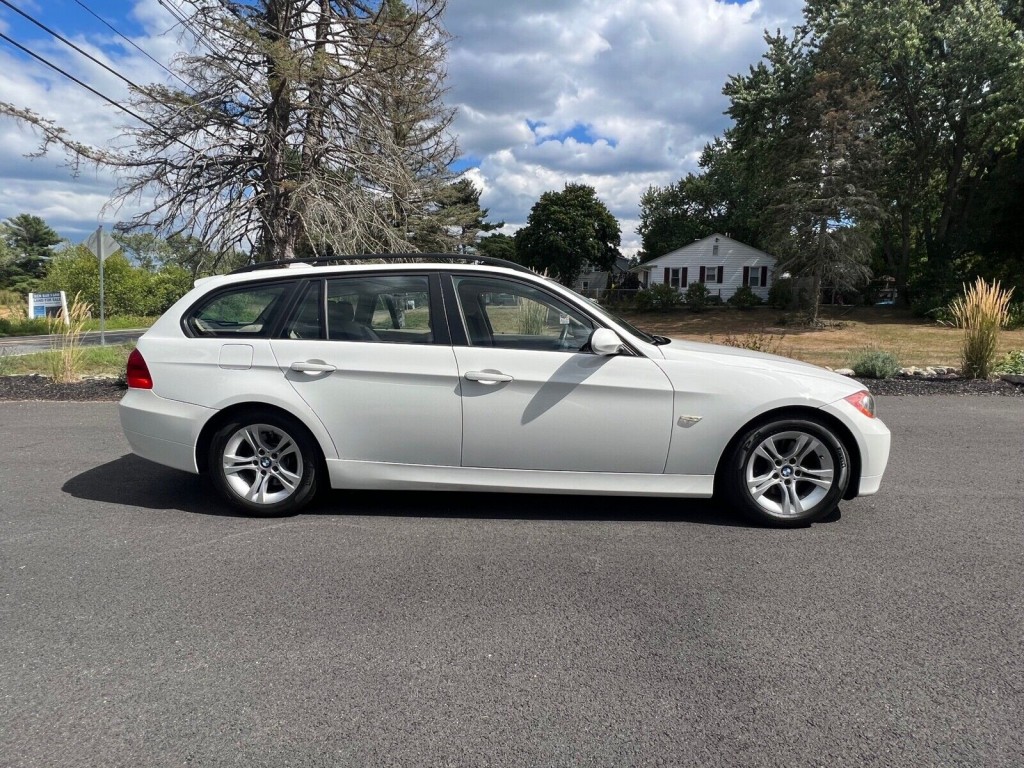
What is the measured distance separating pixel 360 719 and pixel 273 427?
7.71ft

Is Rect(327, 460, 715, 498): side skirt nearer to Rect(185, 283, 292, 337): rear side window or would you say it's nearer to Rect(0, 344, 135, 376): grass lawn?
Rect(185, 283, 292, 337): rear side window

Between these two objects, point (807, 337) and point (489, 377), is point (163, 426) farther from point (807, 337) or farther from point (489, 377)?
point (807, 337)

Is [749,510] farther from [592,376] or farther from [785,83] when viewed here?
[785,83]

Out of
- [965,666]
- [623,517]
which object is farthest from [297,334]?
[965,666]

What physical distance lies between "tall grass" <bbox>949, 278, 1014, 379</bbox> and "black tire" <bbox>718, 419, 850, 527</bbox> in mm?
7614

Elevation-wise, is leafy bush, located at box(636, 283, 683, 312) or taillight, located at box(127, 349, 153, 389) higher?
leafy bush, located at box(636, 283, 683, 312)

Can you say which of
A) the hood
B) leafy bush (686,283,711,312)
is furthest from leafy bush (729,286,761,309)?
the hood

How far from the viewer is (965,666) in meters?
2.64

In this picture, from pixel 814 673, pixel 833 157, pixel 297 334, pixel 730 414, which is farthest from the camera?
pixel 833 157

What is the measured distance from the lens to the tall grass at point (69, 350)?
1017 centimetres

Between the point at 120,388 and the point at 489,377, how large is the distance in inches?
310

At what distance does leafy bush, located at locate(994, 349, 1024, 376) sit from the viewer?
33.8 ft

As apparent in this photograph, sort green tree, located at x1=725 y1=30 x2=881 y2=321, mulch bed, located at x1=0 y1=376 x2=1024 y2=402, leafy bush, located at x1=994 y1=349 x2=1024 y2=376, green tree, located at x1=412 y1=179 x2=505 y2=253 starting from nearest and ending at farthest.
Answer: mulch bed, located at x1=0 y1=376 x2=1024 y2=402
leafy bush, located at x1=994 y1=349 x2=1024 y2=376
green tree, located at x1=412 y1=179 x2=505 y2=253
green tree, located at x1=725 y1=30 x2=881 y2=321

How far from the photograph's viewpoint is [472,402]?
4.08m
